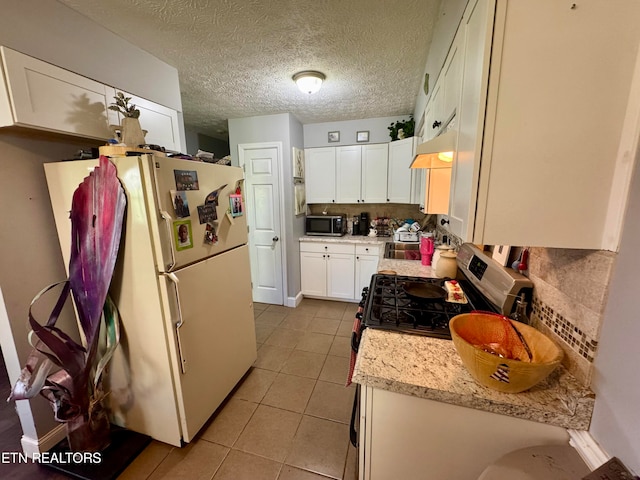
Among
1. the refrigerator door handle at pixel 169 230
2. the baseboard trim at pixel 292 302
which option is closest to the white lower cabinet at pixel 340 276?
the baseboard trim at pixel 292 302

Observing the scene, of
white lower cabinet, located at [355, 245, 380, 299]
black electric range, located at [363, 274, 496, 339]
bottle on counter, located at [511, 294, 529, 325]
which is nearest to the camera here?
bottle on counter, located at [511, 294, 529, 325]

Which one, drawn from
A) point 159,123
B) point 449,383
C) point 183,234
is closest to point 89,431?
point 183,234

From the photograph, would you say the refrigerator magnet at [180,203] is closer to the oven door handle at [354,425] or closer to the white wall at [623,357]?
the oven door handle at [354,425]

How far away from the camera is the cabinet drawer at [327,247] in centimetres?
335

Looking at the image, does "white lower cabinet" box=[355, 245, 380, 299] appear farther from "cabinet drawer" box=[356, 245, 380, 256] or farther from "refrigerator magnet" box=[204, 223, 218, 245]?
"refrigerator magnet" box=[204, 223, 218, 245]

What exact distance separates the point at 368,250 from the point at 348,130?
5.44ft

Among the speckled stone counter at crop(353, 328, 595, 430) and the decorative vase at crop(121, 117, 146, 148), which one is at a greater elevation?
the decorative vase at crop(121, 117, 146, 148)

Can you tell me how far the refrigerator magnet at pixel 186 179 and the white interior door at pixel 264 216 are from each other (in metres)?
1.77

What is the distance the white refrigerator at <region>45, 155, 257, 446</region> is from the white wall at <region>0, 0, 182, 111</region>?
574mm

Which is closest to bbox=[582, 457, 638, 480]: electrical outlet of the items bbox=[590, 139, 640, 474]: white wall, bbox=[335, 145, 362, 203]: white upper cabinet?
bbox=[590, 139, 640, 474]: white wall

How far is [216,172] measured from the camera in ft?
5.45

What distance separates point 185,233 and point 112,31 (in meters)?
1.39

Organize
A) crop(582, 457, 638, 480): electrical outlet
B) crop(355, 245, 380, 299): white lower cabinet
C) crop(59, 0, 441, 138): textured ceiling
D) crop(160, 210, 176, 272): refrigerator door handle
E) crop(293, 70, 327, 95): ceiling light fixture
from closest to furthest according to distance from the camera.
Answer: crop(582, 457, 638, 480): electrical outlet
crop(160, 210, 176, 272): refrigerator door handle
crop(59, 0, 441, 138): textured ceiling
crop(293, 70, 327, 95): ceiling light fixture
crop(355, 245, 380, 299): white lower cabinet

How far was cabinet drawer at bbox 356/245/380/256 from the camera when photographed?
3238 mm
